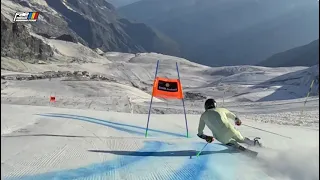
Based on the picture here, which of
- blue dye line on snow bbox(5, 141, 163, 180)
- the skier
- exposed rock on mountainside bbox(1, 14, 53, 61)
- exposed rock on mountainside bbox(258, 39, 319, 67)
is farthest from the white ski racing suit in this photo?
exposed rock on mountainside bbox(258, 39, 319, 67)

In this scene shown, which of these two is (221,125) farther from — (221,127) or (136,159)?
(136,159)

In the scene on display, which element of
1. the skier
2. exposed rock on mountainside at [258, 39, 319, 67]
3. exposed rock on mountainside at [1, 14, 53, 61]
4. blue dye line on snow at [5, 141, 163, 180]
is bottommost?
blue dye line on snow at [5, 141, 163, 180]

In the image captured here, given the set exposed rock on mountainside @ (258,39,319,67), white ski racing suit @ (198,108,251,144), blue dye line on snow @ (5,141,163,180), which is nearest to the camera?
blue dye line on snow @ (5,141,163,180)

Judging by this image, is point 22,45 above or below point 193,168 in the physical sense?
above

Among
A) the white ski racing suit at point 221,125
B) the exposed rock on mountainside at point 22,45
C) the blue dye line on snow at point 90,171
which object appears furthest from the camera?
the exposed rock on mountainside at point 22,45

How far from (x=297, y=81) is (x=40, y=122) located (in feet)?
200

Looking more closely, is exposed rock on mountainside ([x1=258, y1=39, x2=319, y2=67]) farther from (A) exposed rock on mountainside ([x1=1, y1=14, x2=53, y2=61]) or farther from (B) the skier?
(B) the skier

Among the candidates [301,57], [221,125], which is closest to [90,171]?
[221,125]

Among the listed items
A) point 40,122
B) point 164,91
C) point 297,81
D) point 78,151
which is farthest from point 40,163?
point 297,81

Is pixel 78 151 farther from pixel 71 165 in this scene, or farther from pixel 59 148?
pixel 71 165

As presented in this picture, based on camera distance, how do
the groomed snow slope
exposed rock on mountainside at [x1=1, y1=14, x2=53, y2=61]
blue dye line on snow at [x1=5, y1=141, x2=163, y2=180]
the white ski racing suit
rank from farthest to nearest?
exposed rock on mountainside at [x1=1, y1=14, x2=53, y2=61] → the white ski racing suit → the groomed snow slope → blue dye line on snow at [x1=5, y1=141, x2=163, y2=180]

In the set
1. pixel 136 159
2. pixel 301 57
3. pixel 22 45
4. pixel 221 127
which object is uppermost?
pixel 301 57

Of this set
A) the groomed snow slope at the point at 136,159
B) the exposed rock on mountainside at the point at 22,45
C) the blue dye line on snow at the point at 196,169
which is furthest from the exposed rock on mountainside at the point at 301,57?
the blue dye line on snow at the point at 196,169

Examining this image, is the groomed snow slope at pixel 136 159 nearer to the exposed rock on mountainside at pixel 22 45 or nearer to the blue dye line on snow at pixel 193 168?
the blue dye line on snow at pixel 193 168
